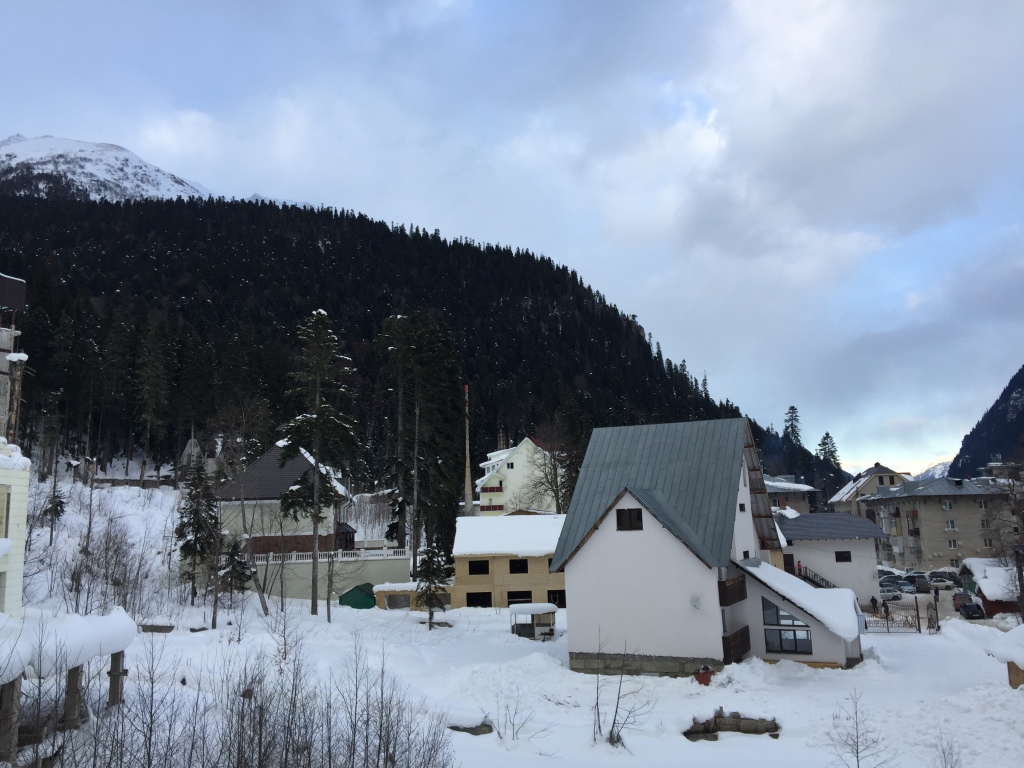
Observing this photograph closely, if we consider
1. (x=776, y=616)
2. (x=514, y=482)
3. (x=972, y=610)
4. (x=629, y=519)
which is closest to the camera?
(x=629, y=519)

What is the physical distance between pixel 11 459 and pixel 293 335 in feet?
347

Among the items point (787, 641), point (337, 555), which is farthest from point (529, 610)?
point (337, 555)

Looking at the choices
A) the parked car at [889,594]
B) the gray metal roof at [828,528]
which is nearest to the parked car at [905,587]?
the parked car at [889,594]

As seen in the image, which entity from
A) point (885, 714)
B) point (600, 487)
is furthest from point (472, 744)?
point (600, 487)

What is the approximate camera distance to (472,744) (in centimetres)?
1639

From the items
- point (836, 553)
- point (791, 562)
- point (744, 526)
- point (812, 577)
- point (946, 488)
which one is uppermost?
point (946, 488)

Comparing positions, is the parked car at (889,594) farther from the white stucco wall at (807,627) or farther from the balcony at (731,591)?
Result: the balcony at (731,591)

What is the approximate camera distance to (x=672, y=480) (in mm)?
29469

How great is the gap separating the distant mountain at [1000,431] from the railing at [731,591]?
183663 mm

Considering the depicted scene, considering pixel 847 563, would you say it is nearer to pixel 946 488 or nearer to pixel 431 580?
pixel 431 580

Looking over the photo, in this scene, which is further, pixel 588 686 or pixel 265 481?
pixel 265 481

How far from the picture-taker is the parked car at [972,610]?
1955 inches

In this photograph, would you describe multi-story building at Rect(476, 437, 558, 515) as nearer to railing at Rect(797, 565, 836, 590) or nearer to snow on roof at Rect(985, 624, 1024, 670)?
railing at Rect(797, 565, 836, 590)

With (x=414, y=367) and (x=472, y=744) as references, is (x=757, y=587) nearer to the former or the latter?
(x=472, y=744)
